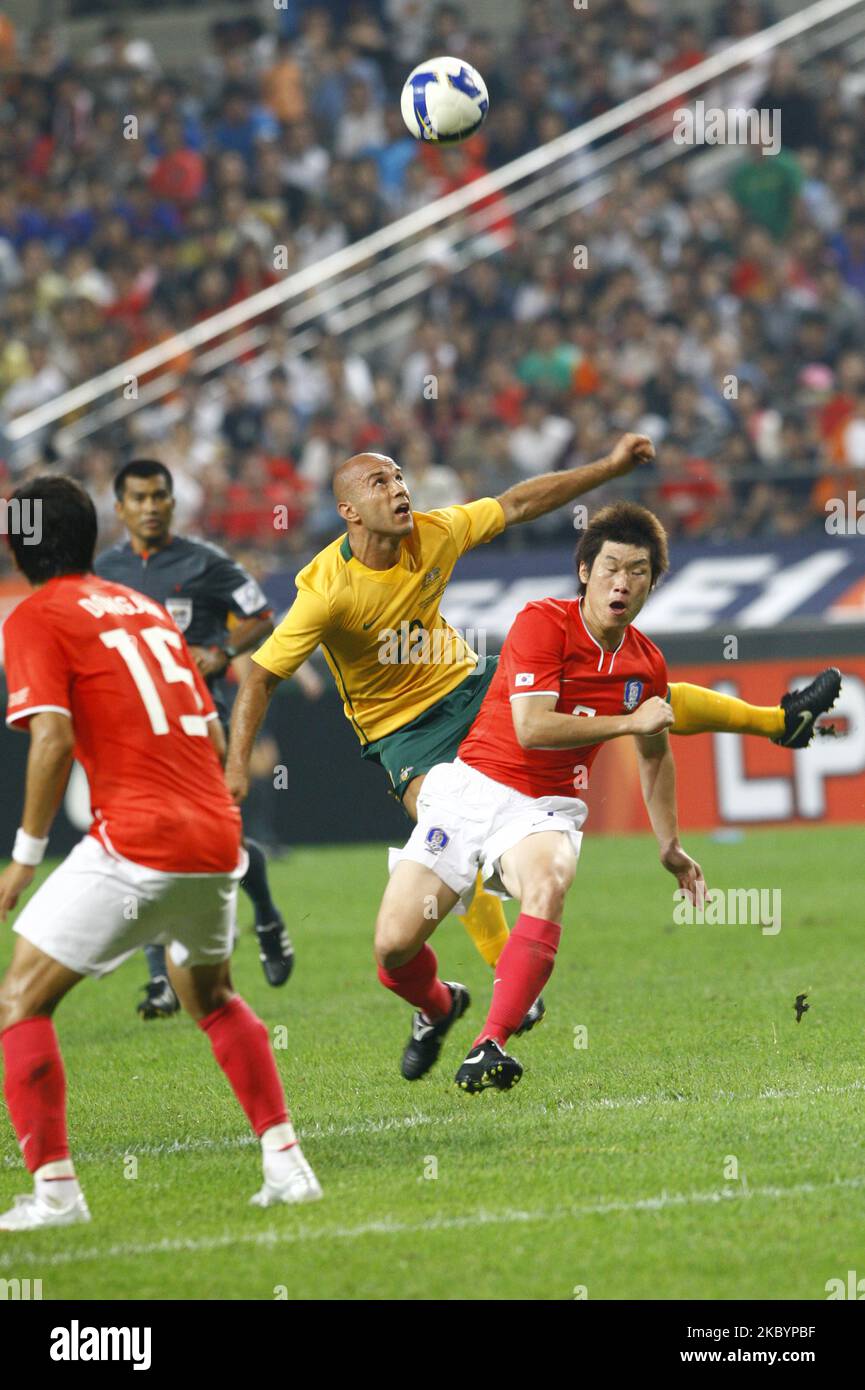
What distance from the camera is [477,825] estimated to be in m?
6.80

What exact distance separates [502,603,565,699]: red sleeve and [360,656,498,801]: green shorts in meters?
0.85

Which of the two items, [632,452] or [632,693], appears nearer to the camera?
[632,693]

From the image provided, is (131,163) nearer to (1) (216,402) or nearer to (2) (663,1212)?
(1) (216,402)

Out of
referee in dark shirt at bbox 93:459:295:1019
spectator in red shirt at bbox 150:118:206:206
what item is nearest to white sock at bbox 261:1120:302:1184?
referee in dark shirt at bbox 93:459:295:1019

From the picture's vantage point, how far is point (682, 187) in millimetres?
19922

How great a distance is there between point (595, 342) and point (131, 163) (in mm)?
6324

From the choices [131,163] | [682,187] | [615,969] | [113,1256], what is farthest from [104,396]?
[113,1256]

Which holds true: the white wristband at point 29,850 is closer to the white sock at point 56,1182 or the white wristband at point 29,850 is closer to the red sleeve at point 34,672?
the red sleeve at point 34,672

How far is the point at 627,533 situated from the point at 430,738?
1379 millimetres

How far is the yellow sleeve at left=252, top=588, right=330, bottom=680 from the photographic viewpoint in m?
7.09

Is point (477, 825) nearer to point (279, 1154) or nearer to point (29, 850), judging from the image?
point (279, 1154)

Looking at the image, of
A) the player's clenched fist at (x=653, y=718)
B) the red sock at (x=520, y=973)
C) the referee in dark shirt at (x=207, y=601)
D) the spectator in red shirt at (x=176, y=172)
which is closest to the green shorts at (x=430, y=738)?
the red sock at (x=520, y=973)

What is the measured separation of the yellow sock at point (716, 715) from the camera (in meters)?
7.27

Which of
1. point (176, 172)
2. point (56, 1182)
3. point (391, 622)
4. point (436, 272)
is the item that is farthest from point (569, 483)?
point (176, 172)
